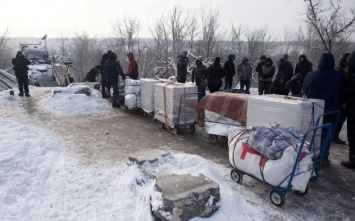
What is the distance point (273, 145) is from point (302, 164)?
0.47 m

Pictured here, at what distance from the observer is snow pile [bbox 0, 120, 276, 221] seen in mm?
3777

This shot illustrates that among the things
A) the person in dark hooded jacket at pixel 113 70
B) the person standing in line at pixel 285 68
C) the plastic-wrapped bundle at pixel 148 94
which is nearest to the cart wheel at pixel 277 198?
the plastic-wrapped bundle at pixel 148 94

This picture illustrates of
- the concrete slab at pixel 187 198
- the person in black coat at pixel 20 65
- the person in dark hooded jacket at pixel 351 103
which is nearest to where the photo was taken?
the concrete slab at pixel 187 198

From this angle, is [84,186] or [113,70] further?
[113,70]

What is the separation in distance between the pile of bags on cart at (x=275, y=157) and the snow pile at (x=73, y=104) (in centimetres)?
636

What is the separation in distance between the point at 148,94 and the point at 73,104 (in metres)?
3.16

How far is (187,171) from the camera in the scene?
4.49m

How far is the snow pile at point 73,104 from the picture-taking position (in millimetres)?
9602

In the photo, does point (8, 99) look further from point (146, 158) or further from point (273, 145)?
point (273, 145)

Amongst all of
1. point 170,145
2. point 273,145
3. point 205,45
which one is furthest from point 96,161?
point 205,45

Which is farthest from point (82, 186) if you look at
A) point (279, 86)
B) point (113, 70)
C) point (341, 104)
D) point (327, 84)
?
point (113, 70)

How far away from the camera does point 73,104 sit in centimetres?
1002

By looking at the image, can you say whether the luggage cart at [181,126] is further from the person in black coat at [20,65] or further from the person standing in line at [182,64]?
the person in black coat at [20,65]

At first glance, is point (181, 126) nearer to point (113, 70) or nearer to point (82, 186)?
point (82, 186)
